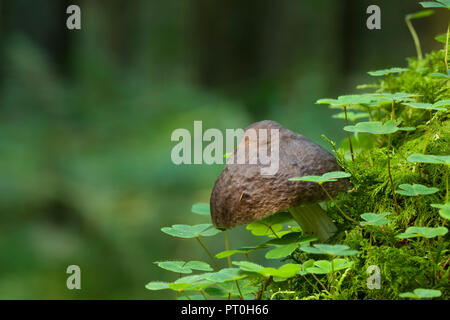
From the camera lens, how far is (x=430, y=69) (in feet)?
5.40

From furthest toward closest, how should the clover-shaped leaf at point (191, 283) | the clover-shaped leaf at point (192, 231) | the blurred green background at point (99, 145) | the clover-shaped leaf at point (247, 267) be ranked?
the blurred green background at point (99, 145)
the clover-shaped leaf at point (192, 231)
the clover-shaped leaf at point (191, 283)
the clover-shaped leaf at point (247, 267)

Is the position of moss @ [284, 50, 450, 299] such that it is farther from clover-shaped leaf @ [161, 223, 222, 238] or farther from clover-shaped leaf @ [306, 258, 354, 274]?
clover-shaped leaf @ [161, 223, 222, 238]

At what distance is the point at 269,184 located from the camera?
116cm

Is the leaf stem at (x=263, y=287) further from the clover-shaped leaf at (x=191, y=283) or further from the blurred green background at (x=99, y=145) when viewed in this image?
the blurred green background at (x=99, y=145)

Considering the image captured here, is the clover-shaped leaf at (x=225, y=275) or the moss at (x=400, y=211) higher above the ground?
the moss at (x=400, y=211)

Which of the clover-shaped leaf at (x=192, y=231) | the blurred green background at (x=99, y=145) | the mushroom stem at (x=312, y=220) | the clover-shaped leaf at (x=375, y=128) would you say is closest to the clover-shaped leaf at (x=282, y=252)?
the mushroom stem at (x=312, y=220)

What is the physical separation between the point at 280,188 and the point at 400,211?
1.14ft

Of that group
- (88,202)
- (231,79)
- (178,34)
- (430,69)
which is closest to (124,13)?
(178,34)

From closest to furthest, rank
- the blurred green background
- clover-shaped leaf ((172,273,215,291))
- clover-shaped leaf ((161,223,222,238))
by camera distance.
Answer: clover-shaped leaf ((172,273,215,291)) → clover-shaped leaf ((161,223,222,238)) → the blurred green background

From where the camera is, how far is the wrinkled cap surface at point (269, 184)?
45.6 inches

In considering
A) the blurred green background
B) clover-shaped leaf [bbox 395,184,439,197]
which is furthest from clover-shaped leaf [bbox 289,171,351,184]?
the blurred green background

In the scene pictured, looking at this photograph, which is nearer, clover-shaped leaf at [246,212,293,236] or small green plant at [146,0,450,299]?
small green plant at [146,0,450,299]

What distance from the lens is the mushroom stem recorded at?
1.26 m

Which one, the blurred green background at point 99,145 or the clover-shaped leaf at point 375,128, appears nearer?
the clover-shaped leaf at point 375,128
